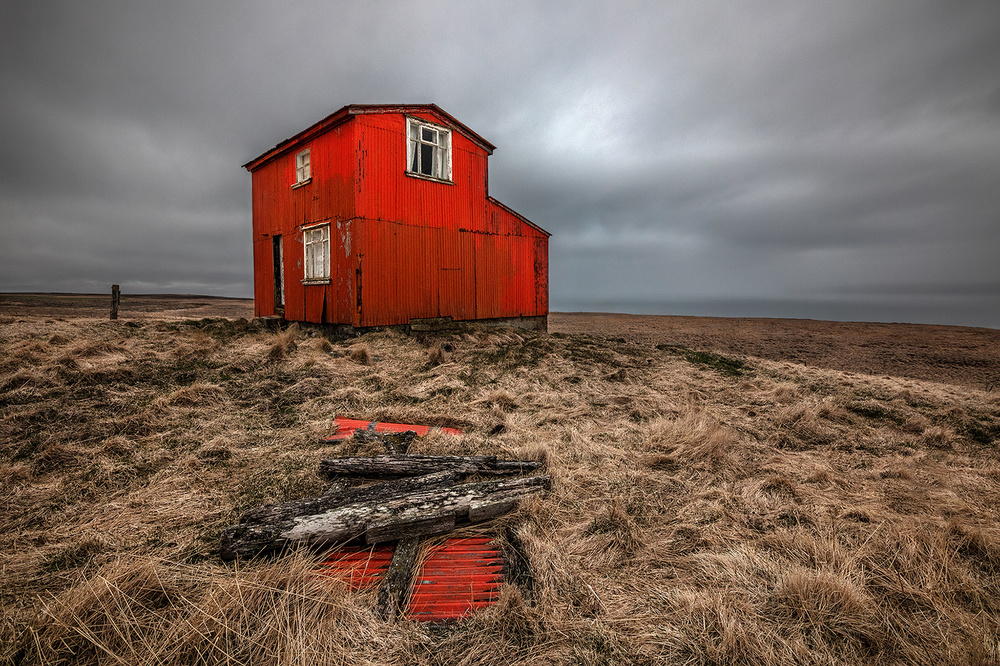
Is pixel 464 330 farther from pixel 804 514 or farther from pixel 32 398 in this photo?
pixel 804 514

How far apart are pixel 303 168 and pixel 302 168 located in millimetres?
56

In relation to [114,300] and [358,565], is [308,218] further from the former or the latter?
[358,565]

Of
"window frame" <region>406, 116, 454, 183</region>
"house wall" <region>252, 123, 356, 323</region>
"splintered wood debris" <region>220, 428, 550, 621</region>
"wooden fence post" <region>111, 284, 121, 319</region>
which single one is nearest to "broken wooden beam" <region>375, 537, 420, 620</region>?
"splintered wood debris" <region>220, 428, 550, 621</region>

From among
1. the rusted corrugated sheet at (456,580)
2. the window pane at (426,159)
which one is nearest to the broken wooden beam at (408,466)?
the rusted corrugated sheet at (456,580)

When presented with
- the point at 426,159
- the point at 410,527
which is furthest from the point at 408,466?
the point at 426,159

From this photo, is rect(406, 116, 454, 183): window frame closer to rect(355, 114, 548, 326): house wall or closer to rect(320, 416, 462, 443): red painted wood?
rect(355, 114, 548, 326): house wall

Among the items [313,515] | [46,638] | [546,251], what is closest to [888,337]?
[546,251]

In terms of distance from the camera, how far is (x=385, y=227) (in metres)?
10.9

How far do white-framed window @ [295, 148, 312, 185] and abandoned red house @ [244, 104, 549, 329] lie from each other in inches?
1.1

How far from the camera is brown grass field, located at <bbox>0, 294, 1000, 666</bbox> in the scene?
6.48ft

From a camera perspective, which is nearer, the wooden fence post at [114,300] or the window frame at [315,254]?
the window frame at [315,254]

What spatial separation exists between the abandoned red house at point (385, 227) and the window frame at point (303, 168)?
29 millimetres

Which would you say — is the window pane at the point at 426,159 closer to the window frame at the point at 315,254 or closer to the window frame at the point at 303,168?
the window frame at the point at 315,254

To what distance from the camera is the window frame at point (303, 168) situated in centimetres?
1210
